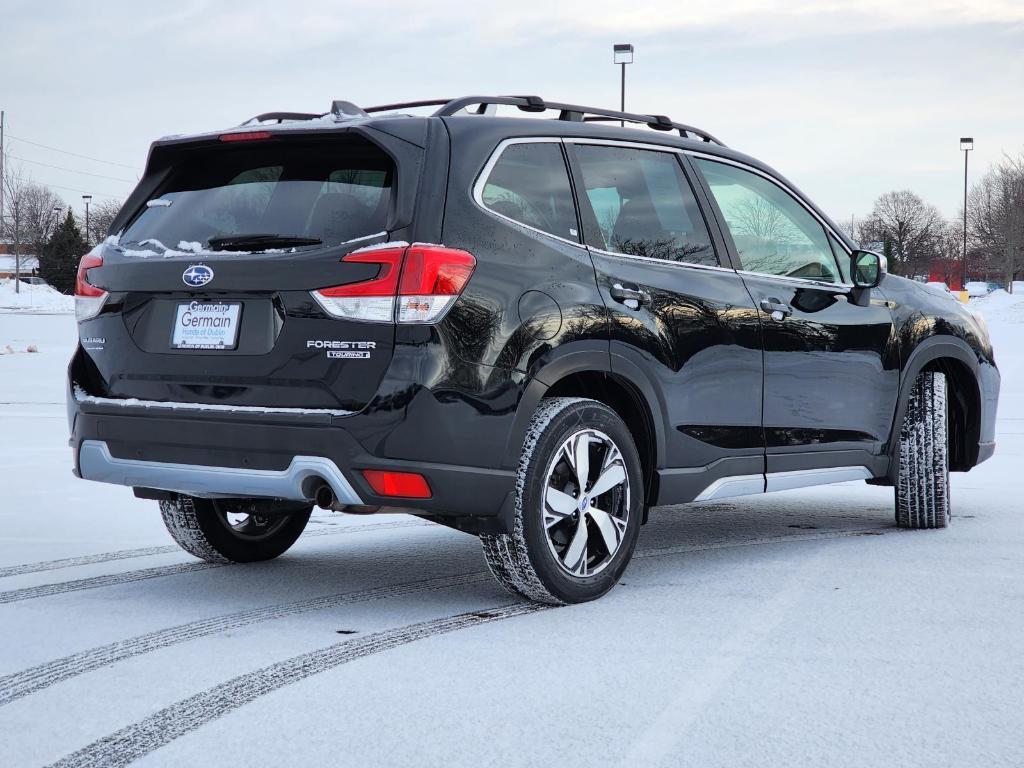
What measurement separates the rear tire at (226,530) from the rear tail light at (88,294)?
2.77ft

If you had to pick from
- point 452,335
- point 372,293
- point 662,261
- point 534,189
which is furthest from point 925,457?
point 372,293

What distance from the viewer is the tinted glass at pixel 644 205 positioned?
5.36m

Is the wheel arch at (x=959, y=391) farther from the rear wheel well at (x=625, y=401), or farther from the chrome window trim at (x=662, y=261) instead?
the rear wheel well at (x=625, y=401)

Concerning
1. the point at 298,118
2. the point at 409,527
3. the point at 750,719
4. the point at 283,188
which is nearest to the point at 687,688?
the point at 750,719

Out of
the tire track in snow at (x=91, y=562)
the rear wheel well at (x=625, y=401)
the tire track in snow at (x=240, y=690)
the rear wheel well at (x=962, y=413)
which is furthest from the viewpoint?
the rear wheel well at (x=962, y=413)

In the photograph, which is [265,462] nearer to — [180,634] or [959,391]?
[180,634]

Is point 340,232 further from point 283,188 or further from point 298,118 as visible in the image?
point 298,118

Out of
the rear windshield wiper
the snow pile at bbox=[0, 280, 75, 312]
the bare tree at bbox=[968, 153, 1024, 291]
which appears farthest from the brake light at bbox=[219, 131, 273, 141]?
the bare tree at bbox=[968, 153, 1024, 291]

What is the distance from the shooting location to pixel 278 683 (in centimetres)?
387

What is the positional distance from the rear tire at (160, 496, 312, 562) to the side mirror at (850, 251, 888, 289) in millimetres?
2804

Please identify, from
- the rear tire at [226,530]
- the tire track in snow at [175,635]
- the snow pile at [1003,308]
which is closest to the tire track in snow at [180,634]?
the tire track in snow at [175,635]

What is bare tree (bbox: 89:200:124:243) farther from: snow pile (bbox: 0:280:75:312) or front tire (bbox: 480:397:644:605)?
front tire (bbox: 480:397:644:605)

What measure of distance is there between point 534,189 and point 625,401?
927 millimetres

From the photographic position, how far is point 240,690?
12.4 feet
